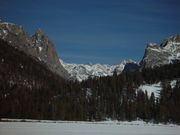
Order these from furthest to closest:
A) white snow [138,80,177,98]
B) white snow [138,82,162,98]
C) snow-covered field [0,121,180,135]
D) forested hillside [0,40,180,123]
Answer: white snow [138,82,162,98] → white snow [138,80,177,98] → forested hillside [0,40,180,123] → snow-covered field [0,121,180,135]

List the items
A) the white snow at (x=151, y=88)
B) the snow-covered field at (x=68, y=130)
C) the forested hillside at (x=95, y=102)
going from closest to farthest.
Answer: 1. the snow-covered field at (x=68, y=130)
2. the forested hillside at (x=95, y=102)
3. the white snow at (x=151, y=88)

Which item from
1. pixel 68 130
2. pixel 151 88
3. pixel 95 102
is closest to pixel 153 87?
pixel 151 88

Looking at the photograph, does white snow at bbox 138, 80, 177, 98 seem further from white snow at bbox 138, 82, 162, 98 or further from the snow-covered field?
the snow-covered field

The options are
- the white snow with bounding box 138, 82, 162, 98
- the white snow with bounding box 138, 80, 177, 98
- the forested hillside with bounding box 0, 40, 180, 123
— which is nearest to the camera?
the forested hillside with bounding box 0, 40, 180, 123

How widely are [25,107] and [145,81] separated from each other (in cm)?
6304

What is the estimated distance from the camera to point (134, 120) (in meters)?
110

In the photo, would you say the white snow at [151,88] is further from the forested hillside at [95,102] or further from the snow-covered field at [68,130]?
the snow-covered field at [68,130]

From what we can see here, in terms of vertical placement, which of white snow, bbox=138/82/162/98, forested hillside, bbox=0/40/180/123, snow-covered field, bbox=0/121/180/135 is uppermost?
white snow, bbox=138/82/162/98

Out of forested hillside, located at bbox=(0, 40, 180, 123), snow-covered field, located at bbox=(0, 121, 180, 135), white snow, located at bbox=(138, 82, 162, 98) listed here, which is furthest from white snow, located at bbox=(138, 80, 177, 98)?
snow-covered field, located at bbox=(0, 121, 180, 135)

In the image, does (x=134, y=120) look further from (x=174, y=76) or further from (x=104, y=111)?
(x=174, y=76)

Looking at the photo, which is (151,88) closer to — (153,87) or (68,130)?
(153,87)

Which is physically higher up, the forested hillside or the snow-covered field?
the forested hillside

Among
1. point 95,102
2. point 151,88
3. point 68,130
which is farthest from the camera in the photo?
point 151,88

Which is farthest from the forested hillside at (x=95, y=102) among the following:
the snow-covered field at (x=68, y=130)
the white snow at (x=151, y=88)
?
the snow-covered field at (x=68, y=130)
